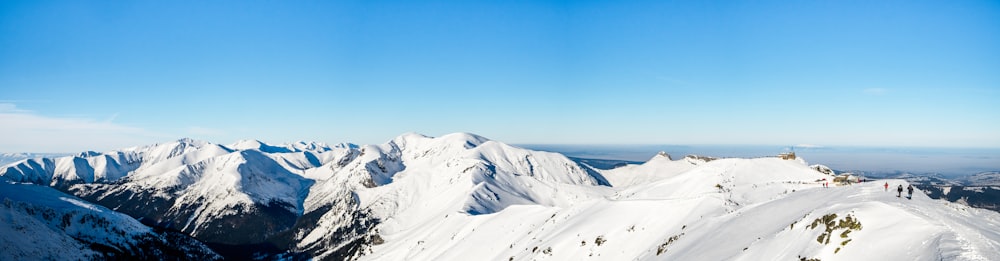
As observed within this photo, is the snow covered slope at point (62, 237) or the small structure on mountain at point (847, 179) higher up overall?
the small structure on mountain at point (847, 179)

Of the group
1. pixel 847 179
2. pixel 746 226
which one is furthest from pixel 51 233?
pixel 847 179

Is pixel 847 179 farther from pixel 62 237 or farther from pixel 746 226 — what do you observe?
pixel 62 237

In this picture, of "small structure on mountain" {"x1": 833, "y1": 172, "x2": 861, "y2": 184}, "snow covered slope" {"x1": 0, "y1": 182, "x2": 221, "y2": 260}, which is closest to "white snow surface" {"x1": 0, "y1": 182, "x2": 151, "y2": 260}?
"snow covered slope" {"x1": 0, "y1": 182, "x2": 221, "y2": 260}

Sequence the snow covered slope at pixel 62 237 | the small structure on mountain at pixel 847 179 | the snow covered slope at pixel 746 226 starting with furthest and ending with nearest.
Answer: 1. the snow covered slope at pixel 62 237
2. the small structure on mountain at pixel 847 179
3. the snow covered slope at pixel 746 226

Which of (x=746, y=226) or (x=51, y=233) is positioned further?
(x=51, y=233)

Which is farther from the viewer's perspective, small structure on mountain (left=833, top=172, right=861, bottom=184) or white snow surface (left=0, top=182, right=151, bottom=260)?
white snow surface (left=0, top=182, right=151, bottom=260)

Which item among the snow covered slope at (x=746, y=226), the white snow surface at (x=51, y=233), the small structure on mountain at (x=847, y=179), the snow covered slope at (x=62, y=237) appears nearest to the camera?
the snow covered slope at (x=746, y=226)

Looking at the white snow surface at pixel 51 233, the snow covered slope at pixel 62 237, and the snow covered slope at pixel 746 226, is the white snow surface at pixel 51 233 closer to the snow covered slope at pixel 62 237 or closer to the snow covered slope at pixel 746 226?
the snow covered slope at pixel 62 237

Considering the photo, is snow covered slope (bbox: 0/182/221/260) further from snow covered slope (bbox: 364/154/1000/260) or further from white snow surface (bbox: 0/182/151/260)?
snow covered slope (bbox: 364/154/1000/260)

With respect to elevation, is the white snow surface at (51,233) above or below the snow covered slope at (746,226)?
below

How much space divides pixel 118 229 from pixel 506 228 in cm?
18167

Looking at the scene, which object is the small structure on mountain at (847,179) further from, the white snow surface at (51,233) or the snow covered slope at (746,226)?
the white snow surface at (51,233)

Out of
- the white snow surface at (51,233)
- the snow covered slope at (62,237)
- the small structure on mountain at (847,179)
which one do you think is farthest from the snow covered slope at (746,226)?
the snow covered slope at (62,237)

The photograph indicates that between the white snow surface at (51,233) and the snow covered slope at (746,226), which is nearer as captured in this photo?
the snow covered slope at (746,226)
